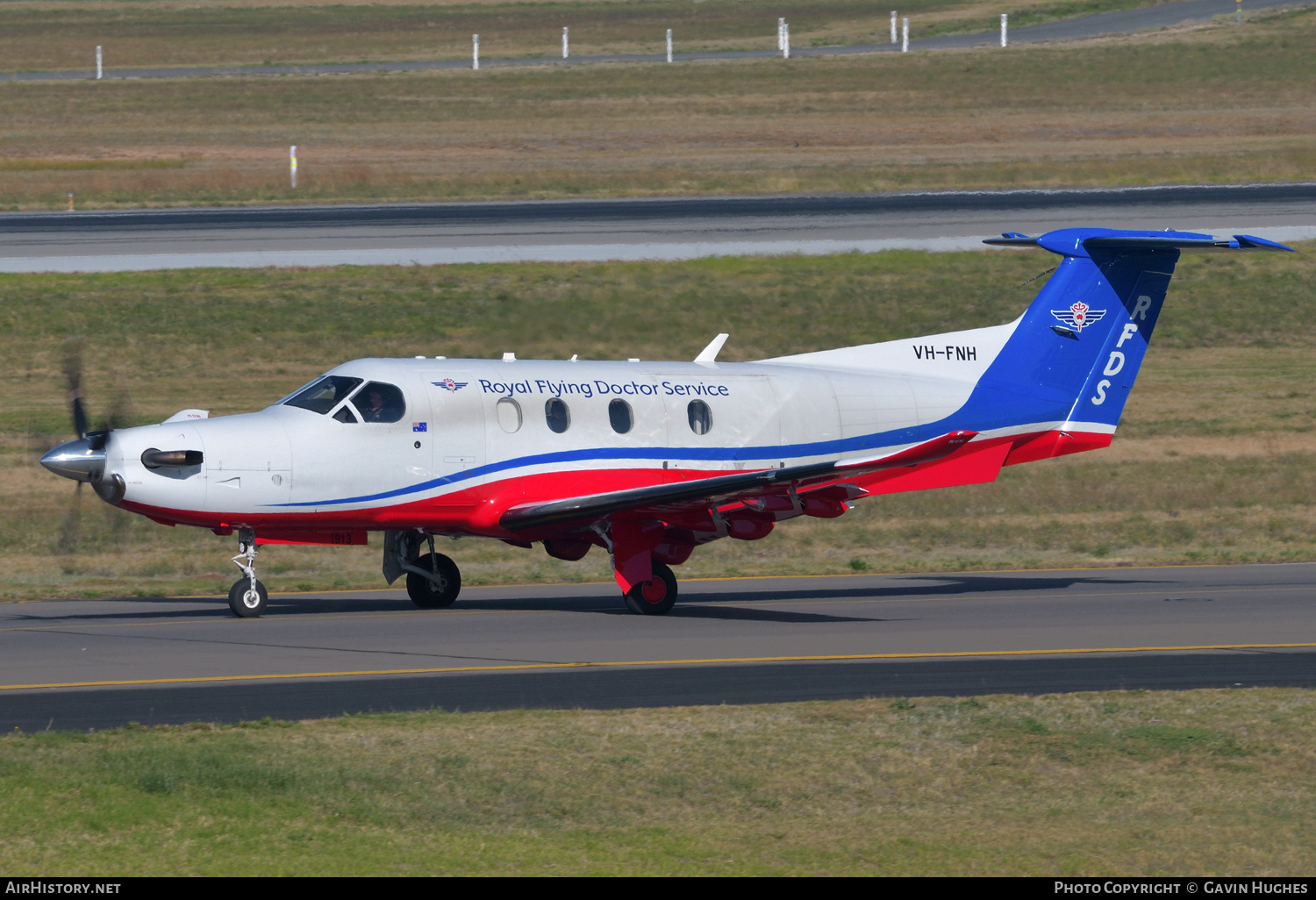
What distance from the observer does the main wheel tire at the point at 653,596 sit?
20.1m

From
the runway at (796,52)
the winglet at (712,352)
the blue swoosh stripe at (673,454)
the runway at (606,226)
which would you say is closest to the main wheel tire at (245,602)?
the blue swoosh stripe at (673,454)

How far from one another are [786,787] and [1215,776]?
3.08 m

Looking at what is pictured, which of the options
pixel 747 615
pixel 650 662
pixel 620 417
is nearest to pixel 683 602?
pixel 747 615

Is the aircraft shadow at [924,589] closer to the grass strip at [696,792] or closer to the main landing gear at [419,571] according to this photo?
the main landing gear at [419,571]

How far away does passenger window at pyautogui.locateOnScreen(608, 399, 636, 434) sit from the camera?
2078 centimetres

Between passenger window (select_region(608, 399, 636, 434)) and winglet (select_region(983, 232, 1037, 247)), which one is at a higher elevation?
winglet (select_region(983, 232, 1037, 247))

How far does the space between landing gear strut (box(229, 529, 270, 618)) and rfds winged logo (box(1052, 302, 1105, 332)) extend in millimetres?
11265

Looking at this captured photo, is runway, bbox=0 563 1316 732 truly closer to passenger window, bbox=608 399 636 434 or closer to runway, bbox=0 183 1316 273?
passenger window, bbox=608 399 636 434

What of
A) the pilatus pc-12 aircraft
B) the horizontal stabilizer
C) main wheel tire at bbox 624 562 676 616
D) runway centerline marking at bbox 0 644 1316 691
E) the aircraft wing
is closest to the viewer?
runway centerline marking at bbox 0 644 1316 691

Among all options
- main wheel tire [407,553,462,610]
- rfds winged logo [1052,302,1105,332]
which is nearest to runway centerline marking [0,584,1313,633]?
main wheel tire [407,553,462,610]

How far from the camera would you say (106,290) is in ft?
136

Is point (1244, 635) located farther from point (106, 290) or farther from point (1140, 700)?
point (106, 290)

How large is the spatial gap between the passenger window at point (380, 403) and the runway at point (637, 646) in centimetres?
235

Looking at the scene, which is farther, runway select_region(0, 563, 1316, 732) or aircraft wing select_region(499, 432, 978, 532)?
aircraft wing select_region(499, 432, 978, 532)
